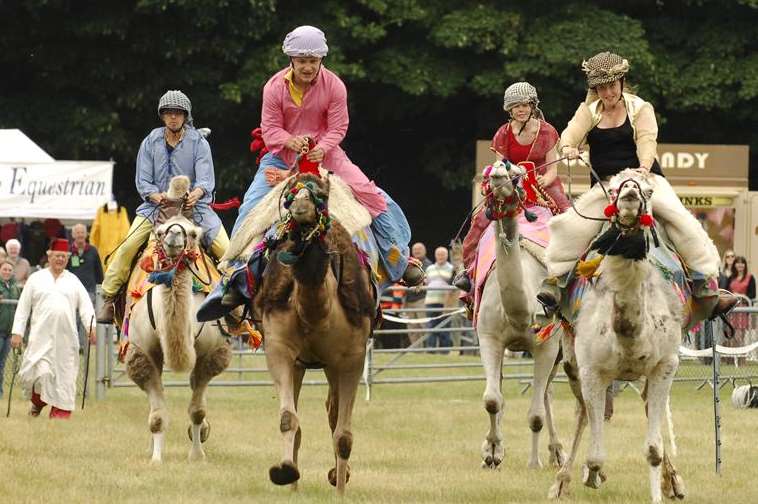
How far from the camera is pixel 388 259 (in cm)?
1473

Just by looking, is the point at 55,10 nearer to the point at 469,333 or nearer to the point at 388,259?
the point at 469,333

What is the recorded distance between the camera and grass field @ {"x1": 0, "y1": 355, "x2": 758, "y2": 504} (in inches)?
538

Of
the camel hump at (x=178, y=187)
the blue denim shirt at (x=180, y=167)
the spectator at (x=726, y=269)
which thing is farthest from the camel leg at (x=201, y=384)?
the spectator at (x=726, y=269)

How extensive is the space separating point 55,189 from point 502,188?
16143 mm

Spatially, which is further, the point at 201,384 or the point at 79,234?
the point at 79,234

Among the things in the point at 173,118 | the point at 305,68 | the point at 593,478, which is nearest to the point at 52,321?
the point at 173,118

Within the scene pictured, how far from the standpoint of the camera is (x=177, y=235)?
16.2 metres

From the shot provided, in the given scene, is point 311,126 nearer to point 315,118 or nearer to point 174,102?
point 315,118

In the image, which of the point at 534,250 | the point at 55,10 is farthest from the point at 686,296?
the point at 55,10

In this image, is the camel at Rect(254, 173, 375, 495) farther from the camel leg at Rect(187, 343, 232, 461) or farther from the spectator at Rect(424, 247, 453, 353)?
the spectator at Rect(424, 247, 453, 353)

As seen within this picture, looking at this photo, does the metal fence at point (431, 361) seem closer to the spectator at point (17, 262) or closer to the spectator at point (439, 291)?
the spectator at point (439, 291)

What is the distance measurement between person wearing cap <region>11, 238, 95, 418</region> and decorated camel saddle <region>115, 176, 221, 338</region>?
382 cm

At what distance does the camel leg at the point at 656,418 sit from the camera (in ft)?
41.9

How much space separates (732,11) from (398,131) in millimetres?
7231
